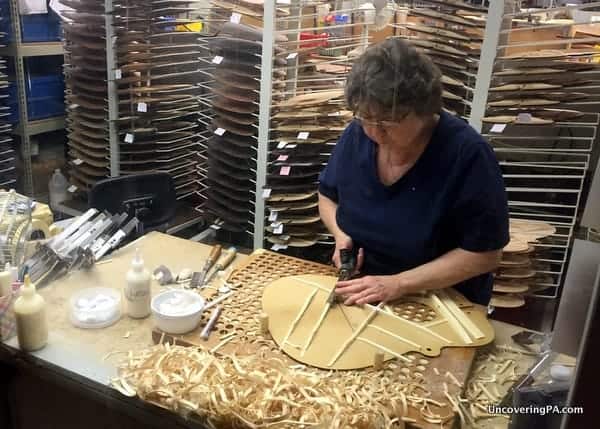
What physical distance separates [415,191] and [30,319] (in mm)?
919

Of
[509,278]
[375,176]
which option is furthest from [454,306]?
[509,278]

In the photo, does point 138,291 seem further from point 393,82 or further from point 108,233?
point 393,82

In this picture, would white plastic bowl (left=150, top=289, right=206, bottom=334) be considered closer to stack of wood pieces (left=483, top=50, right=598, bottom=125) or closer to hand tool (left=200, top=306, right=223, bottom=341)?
hand tool (left=200, top=306, right=223, bottom=341)

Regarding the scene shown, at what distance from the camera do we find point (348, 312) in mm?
1251

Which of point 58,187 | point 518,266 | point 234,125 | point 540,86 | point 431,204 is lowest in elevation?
point 58,187

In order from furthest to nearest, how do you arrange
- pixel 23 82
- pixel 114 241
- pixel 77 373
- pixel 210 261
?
1. pixel 23 82
2. pixel 114 241
3. pixel 210 261
4. pixel 77 373

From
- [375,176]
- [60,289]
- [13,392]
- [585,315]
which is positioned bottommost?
[13,392]

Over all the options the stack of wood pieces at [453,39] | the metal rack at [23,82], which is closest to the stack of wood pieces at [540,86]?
the stack of wood pieces at [453,39]

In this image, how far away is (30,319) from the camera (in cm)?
115

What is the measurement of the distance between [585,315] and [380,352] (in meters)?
0.57

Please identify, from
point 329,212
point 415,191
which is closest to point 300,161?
point 329,212

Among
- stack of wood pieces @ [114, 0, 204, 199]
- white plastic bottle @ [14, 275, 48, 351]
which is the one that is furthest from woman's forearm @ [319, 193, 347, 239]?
stack of wood pieces @ [114, 0, 204, 199]

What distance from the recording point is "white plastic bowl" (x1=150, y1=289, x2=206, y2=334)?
3.84 ft

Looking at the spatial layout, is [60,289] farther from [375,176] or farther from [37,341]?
[375,176]
